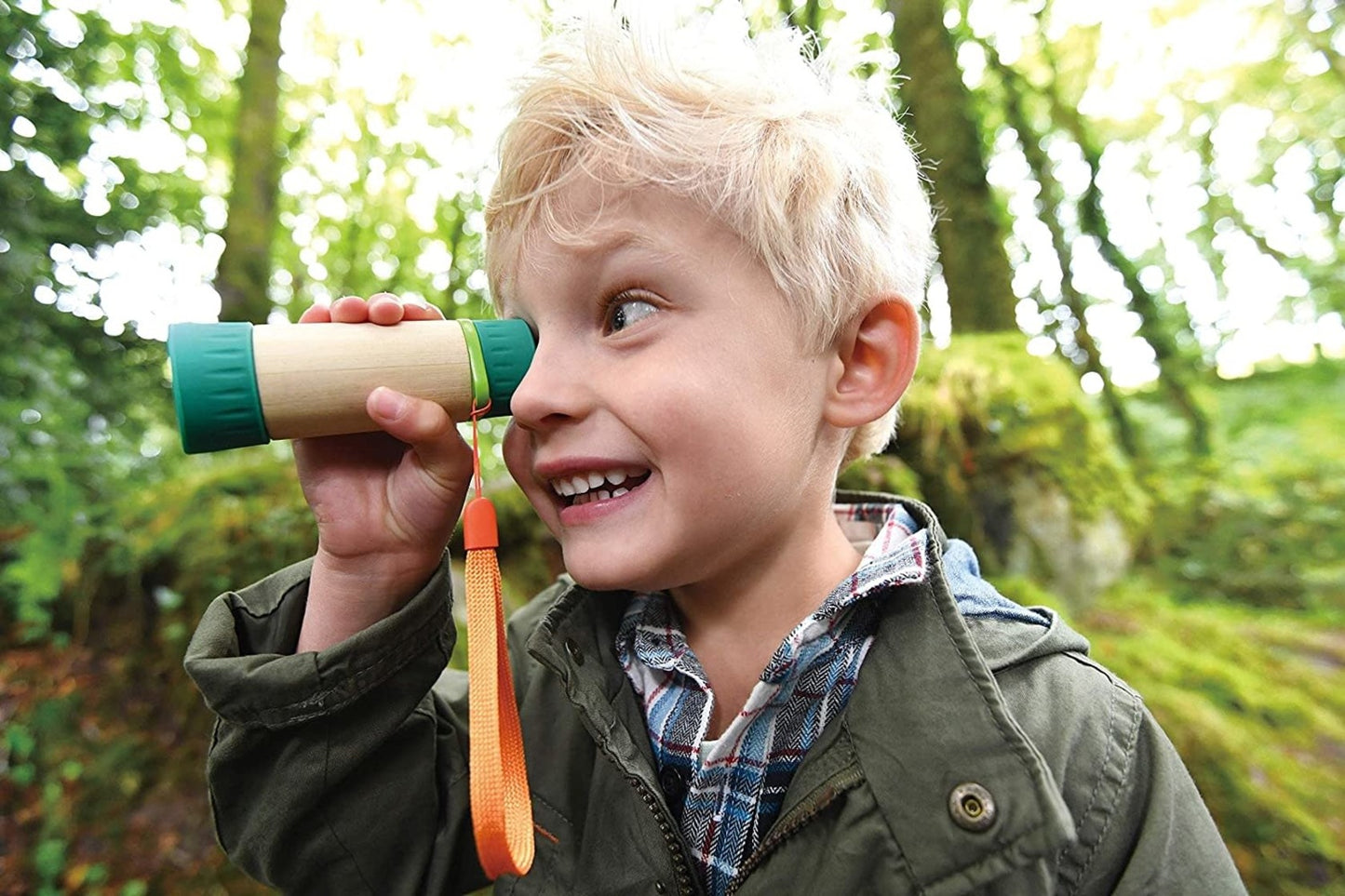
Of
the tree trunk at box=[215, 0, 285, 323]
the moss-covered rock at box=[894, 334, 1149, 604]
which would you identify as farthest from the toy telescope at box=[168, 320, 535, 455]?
the tree trunk at box=[215, 0, 285, 323]

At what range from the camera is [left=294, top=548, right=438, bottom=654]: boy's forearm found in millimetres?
1354

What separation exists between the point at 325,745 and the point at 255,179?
17.9 feet

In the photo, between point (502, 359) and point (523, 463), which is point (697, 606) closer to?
point (523, 463)

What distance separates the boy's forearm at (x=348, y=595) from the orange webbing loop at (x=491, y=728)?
24 cm

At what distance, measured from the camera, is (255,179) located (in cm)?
553

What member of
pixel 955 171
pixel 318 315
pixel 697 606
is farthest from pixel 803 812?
pixel 955 171

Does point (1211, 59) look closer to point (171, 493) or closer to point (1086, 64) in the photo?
point (1086, 64)

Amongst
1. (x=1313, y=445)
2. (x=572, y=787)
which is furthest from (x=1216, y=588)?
(x=572, y=787)

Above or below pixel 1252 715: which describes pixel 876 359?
above

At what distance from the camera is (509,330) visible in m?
1.25

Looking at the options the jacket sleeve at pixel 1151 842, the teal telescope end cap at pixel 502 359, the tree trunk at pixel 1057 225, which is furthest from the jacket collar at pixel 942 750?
the tree trunk at pixel 1057 225

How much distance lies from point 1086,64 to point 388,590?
7.39 metres

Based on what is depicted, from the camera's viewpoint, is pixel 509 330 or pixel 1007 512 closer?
pixel 509 330

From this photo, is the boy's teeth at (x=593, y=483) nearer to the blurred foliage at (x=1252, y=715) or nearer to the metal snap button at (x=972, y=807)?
the metal snap button at (x=972, y=807)
